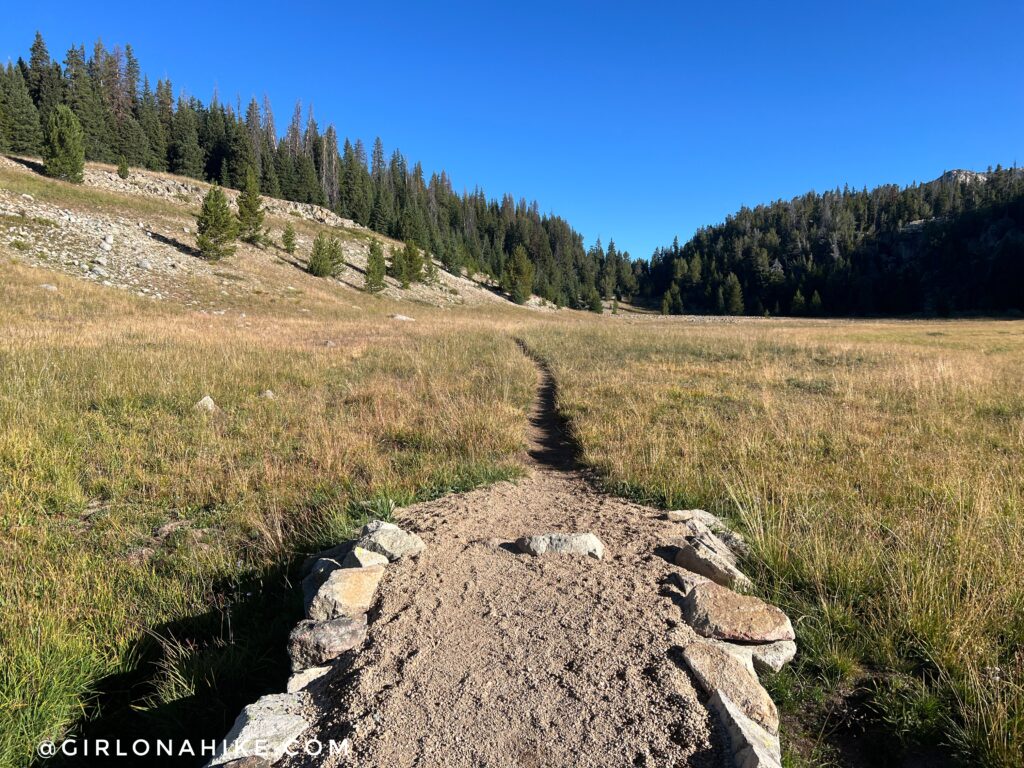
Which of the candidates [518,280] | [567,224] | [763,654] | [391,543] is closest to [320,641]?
[391,543]

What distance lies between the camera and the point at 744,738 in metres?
1.96

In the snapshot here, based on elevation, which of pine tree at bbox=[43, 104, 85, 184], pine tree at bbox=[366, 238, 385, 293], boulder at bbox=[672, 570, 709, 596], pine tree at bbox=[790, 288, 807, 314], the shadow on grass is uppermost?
pine tree at bbox=[43, 104, 85, 184]

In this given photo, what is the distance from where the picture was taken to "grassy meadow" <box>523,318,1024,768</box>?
2.46m

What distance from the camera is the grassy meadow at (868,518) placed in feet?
8.05

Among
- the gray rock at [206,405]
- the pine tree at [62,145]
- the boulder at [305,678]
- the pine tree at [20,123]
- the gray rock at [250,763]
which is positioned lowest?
the boulder at [305,678]

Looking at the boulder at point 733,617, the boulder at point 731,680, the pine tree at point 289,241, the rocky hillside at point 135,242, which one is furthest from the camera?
the pine tree at point 289,241

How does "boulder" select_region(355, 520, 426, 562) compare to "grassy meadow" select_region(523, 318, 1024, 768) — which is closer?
"grassy meadow" select_region(523, 318, 1024, 768)

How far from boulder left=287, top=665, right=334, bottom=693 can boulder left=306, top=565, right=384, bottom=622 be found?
0.91ft

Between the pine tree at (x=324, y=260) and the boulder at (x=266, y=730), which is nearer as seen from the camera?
the boulder at (x=266, y=730)

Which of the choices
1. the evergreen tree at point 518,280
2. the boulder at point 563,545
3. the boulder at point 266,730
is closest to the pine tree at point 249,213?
the evergreen tree at point 518,280

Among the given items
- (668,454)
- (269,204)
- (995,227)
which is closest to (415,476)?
(668,454)

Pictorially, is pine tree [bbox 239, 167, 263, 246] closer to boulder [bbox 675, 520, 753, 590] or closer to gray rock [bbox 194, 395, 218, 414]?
gray rock [bbox 194, 395, 218, 414]

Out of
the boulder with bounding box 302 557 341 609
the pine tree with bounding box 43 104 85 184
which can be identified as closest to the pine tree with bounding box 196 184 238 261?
the pine tree with bounding box 43 104 85 184

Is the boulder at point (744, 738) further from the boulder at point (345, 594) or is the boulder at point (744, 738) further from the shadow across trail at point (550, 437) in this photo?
the shadow across trail at point (550, 437)
